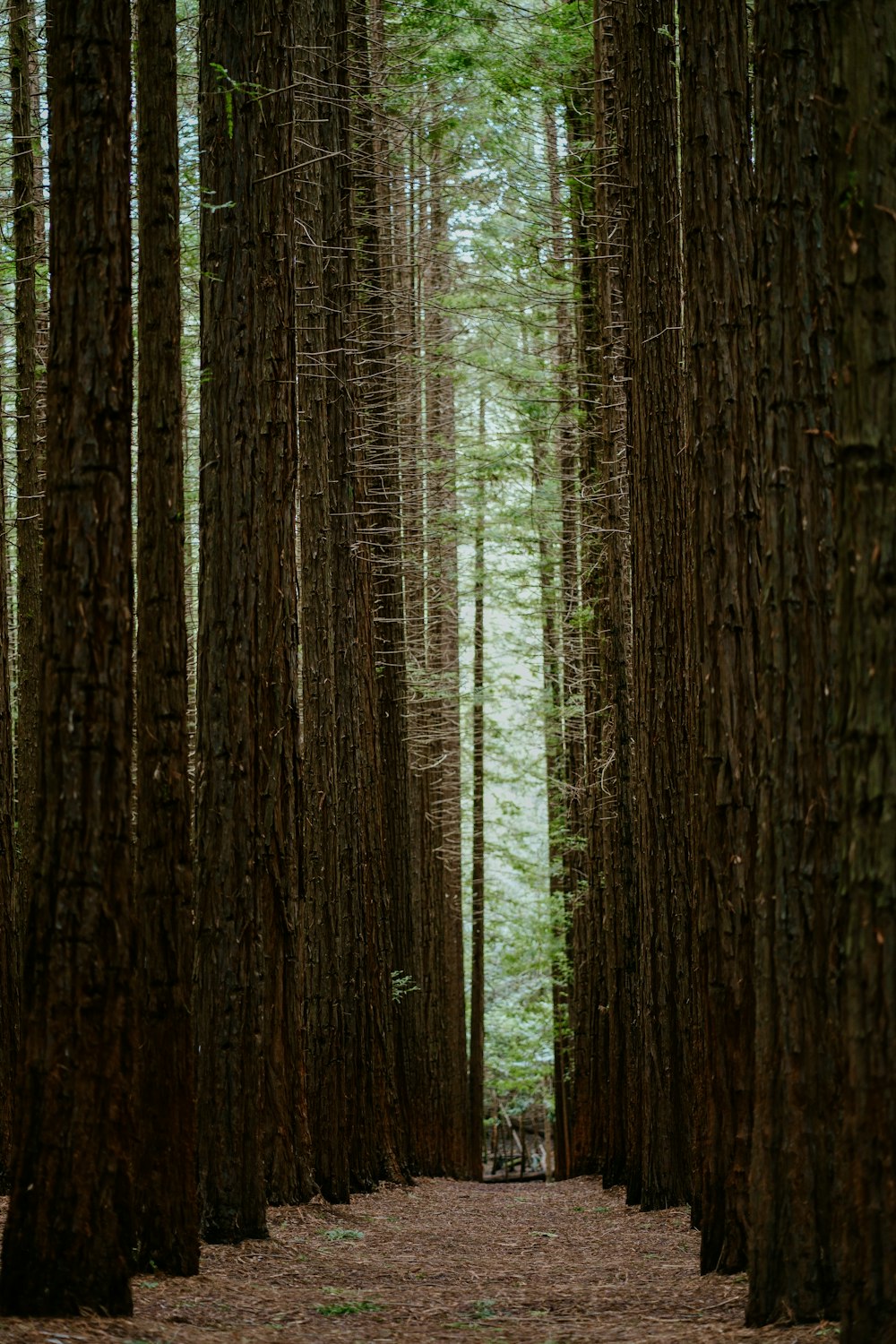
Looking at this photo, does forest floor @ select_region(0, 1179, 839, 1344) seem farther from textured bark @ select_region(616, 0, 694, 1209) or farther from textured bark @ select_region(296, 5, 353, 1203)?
textured bark @ select_region(616, 0, 694, 1209)

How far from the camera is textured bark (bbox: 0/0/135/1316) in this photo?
5262 millimetres

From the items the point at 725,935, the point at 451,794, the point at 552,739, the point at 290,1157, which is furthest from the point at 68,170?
the point at 451,794

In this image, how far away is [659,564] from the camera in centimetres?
1047

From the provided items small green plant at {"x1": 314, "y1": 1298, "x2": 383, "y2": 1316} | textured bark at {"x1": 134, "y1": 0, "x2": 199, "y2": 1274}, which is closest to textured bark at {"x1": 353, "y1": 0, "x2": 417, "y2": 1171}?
small green plant at {"x1": 314, "y1": 1298, "x2": 383, "y2": 1316}

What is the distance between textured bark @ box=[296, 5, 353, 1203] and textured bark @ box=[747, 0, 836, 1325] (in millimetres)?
7058

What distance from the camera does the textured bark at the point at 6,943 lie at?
10297 mm

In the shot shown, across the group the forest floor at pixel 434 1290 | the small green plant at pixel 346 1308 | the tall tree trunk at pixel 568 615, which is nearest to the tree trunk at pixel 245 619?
the forest floor at pixel 434 1290

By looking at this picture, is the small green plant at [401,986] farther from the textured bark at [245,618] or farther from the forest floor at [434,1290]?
the textured bark at [245,618]

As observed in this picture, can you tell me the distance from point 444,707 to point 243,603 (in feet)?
54.8

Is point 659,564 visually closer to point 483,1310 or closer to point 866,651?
point 483,1310

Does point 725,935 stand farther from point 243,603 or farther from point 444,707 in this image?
point 444,707

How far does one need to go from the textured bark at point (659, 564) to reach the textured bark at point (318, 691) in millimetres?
2982

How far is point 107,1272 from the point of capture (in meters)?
5.35

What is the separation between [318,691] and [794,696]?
24.8 ft
